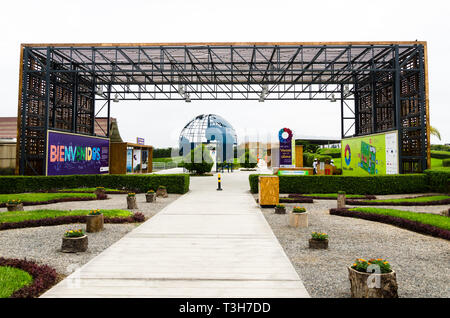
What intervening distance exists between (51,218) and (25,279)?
→ 495cm

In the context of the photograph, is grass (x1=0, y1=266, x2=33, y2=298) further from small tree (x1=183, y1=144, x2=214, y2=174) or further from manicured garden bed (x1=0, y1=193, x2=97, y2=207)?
small tree (x1=183, y1=144, x2=214, y2=174)

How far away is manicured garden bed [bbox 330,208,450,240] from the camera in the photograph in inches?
284

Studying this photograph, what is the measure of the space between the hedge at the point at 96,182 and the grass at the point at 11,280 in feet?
37.7

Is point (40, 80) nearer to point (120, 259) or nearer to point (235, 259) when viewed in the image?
point (120, 259)

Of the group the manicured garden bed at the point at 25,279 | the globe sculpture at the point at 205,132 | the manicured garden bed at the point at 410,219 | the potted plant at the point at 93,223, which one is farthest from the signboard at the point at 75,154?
the globe sculpture at the point at 205,132

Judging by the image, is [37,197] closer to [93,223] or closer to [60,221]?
[60,221]

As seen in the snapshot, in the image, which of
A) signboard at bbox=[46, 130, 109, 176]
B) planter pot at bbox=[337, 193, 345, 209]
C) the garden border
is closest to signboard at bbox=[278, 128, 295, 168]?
planter pot at bbox=[337, 193, 345, 209]

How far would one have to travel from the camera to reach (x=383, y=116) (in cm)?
2348

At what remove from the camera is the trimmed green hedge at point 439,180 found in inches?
587

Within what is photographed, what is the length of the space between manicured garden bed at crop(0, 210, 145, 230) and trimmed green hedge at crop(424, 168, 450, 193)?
1757 cm

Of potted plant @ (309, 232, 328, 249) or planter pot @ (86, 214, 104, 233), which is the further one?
planter pot @ (86, 214, 104, 233)

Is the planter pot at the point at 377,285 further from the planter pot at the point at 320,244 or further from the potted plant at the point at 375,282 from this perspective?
the planter pot at the point at 320,244

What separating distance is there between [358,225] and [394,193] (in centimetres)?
965

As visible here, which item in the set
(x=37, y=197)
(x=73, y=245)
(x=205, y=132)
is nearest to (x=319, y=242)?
(x=73, y=245)
